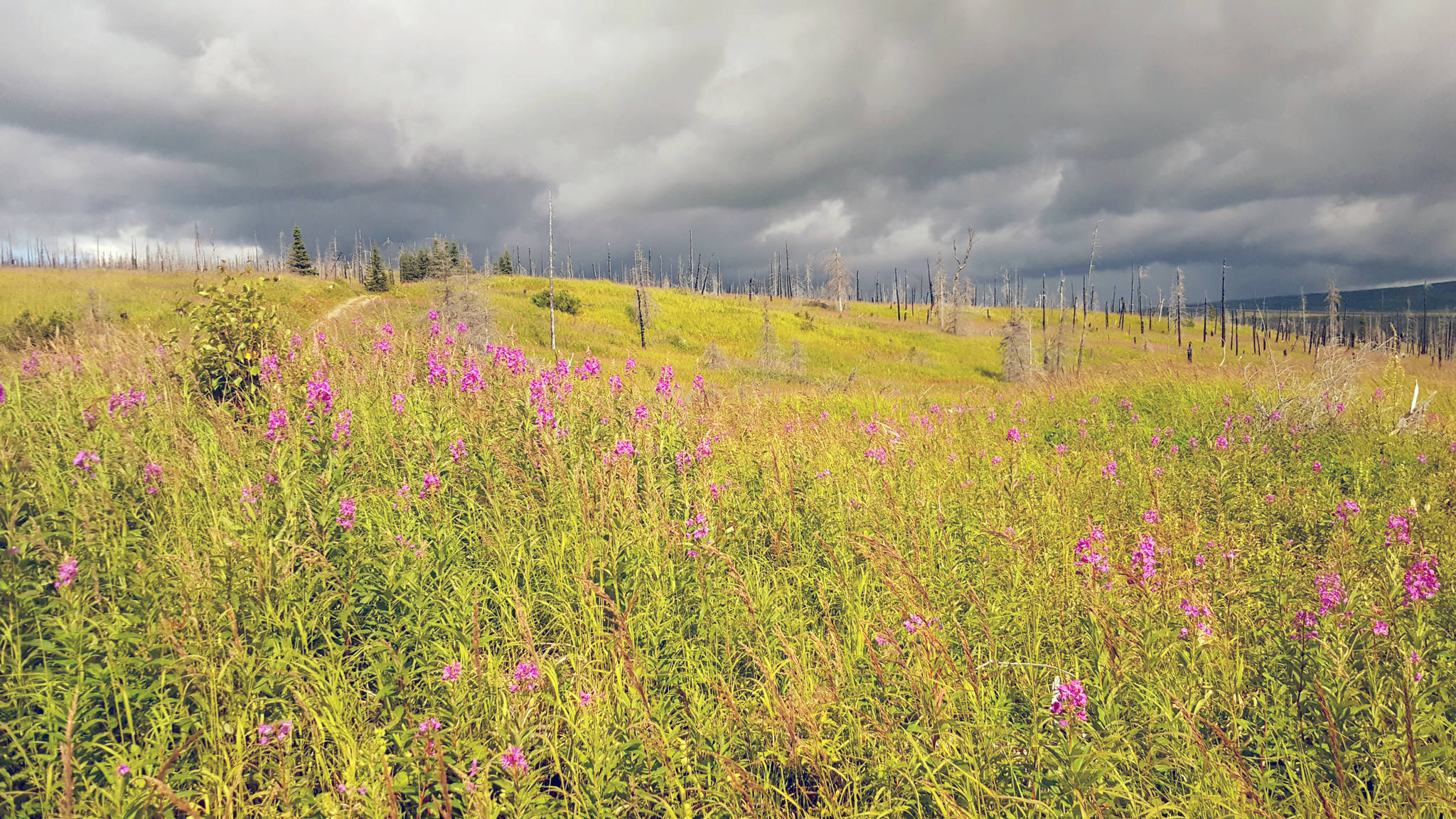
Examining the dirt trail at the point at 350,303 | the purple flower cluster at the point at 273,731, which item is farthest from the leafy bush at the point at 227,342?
the dirt trail at the point at 350,303

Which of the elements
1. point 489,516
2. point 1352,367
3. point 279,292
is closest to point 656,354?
point 279,292

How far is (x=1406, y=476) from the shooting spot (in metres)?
5.58

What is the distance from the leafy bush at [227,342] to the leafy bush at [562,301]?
43759mm

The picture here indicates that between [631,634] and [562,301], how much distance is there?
4975cm

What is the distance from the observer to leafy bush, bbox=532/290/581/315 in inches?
1912

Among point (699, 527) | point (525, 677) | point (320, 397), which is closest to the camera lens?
point (525, 677)

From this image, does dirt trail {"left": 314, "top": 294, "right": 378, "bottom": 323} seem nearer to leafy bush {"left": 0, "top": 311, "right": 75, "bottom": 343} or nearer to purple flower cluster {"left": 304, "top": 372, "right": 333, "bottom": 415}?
leafy bush {"left": 0, "top": 311, "right": 75, "bottom": 343}

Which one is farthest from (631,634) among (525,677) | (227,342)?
(227,342)

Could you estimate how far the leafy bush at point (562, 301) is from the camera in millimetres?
48562

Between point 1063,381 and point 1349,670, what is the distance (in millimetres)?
12411

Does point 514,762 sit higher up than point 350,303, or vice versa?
point 350,303

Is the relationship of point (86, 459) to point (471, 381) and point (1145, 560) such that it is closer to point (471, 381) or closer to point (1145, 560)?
point (471, 381)

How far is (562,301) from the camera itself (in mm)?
49219

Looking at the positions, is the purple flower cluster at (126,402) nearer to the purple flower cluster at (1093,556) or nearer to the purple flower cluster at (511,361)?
the purple flower cluster at (511,361)
